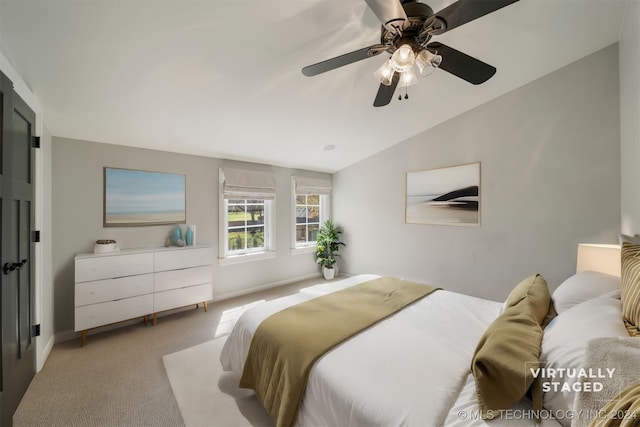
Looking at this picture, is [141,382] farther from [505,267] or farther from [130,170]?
[505,267]

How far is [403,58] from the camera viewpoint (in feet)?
4.39

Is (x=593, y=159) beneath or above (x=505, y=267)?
above

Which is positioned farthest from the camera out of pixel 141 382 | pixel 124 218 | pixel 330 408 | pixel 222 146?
pixel 222 146

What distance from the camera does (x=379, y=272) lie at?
4398mm

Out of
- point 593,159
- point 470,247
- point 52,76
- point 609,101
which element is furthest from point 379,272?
point 52,76

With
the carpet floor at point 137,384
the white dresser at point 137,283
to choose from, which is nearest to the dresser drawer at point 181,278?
the white dresser at point 137,283

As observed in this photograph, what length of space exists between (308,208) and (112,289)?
3.17 metres

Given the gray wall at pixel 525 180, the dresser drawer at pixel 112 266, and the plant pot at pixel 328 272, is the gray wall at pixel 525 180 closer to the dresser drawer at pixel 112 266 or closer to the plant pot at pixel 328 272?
the plant pot at pixel 328 272

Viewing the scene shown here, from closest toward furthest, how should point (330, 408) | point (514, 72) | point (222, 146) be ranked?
point (330, 408)
point (514, 72)
point (222, 146)

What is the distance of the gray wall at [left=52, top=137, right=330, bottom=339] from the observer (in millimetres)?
2691

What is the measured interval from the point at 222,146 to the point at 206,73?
4.68ft

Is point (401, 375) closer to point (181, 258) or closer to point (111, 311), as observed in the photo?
point (181, 258)

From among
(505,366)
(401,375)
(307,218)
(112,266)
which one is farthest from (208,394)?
(307,218)

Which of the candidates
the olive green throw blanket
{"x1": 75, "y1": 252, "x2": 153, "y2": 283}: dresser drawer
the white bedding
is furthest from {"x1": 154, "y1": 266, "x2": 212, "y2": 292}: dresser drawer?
the olive green throw blanket
